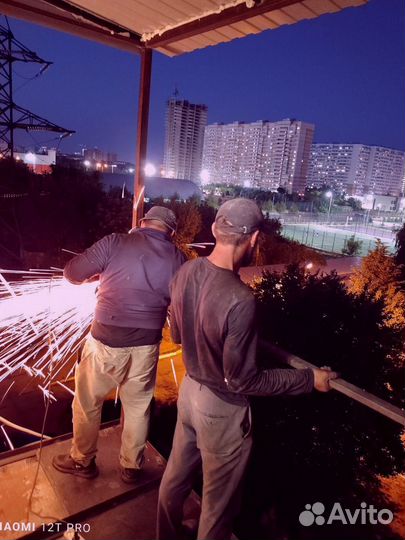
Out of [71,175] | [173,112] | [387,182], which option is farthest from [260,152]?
[71,175]

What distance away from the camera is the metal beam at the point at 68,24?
265cm

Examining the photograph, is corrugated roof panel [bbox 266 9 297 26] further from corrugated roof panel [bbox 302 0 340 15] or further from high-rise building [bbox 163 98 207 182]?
high-rise building [bbox 163 98 207 182]

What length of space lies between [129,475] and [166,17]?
3.46 m

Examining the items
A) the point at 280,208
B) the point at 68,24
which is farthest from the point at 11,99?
the point at 280,208

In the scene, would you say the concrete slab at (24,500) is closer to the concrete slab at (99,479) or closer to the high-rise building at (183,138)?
the concrete slab at (99,479)

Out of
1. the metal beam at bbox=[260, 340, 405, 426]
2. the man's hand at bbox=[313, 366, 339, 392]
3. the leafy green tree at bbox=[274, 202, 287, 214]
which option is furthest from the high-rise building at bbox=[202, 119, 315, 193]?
the man's hand at bbox=[313, 366, 339, 392]

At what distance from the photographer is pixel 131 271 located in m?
2.51

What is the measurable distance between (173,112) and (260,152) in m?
27.0

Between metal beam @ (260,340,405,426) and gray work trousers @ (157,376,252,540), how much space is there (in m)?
0.32

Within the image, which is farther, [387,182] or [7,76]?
[387,182]

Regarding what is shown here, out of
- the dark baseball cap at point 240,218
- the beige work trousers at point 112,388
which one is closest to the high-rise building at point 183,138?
the beige work trousers at point 112,388

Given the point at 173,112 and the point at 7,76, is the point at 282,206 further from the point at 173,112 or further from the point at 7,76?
the point at 173,112

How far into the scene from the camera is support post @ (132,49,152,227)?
324 centimetres

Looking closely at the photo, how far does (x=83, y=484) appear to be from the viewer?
9.33ft
